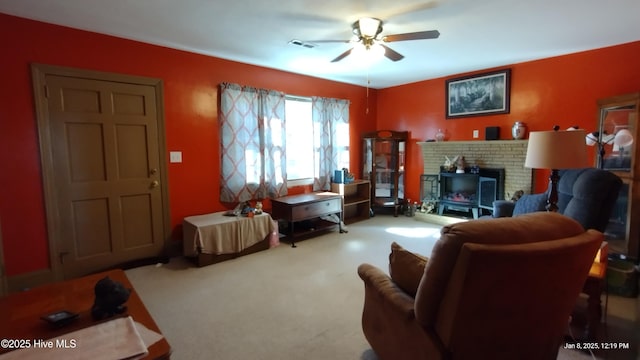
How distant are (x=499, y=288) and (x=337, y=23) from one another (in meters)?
2.60

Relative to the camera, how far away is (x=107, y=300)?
4.89ft

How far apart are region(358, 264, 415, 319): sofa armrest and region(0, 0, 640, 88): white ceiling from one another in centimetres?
209

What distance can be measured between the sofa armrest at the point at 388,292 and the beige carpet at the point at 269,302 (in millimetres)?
540

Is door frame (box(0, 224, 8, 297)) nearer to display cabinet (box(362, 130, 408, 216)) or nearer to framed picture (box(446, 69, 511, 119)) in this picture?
display cabinet (box(362, 130, 408, 216))

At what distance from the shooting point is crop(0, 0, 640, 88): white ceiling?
8.42ft

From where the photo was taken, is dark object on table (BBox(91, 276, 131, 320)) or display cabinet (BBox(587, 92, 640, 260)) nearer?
dark object on table (BBox(91, 276, 131, 320))

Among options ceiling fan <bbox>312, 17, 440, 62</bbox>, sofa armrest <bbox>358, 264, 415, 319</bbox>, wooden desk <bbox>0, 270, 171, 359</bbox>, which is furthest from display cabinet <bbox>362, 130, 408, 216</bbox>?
wooden desk <bbox>0, 270, 171, 359</bbox>

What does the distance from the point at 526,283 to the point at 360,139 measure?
190 inches

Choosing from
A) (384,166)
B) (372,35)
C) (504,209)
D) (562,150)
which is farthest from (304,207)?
(562,150)

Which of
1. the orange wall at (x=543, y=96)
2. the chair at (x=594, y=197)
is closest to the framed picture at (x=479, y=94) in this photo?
the orange wall at (x=543, y=96)

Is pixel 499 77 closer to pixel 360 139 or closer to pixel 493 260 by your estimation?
pixel 360 139

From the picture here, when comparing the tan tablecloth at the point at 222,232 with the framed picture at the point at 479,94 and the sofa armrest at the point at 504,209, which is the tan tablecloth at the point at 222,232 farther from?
the framed picture at the point at 479,94

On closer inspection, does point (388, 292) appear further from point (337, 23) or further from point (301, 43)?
point (301, 43)

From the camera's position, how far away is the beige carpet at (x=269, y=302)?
6.73 ft
